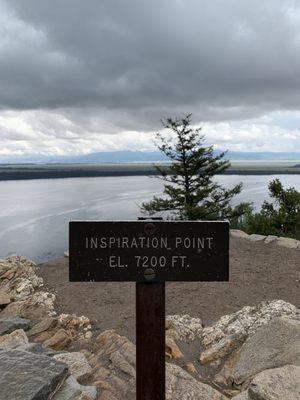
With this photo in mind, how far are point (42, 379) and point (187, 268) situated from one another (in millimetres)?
2265

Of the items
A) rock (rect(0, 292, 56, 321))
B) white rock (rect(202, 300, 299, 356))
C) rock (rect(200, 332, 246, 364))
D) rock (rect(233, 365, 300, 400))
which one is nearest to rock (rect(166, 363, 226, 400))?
rock (rect(233, 365, 300, 400))

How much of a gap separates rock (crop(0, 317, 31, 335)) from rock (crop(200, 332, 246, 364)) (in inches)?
145

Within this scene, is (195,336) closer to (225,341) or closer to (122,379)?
(225,341)

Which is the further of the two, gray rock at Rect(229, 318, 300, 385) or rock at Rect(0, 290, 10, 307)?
rock at Rect(0, 290, 10, 307)

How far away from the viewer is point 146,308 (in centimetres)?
365

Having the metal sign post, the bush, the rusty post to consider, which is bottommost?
the bush

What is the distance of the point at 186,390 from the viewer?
5141mm

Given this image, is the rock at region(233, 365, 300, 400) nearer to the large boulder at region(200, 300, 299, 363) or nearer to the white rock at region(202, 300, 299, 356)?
the large boulder at region(200, 300, 299, 363)

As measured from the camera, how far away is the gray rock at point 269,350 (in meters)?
5.56

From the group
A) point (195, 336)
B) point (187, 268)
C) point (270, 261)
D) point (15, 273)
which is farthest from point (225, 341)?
point (15, 273)

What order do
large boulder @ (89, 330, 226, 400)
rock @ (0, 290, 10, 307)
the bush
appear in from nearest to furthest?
large boulder @ (89, 330, 226, 400) → rock @ (0, 290, 10, 307) → the bush

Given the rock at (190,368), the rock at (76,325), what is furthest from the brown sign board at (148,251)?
the rock at (76,325)

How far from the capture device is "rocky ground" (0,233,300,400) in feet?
15.4

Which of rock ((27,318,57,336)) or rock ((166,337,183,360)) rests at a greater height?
rock ((166,337,183,360))
